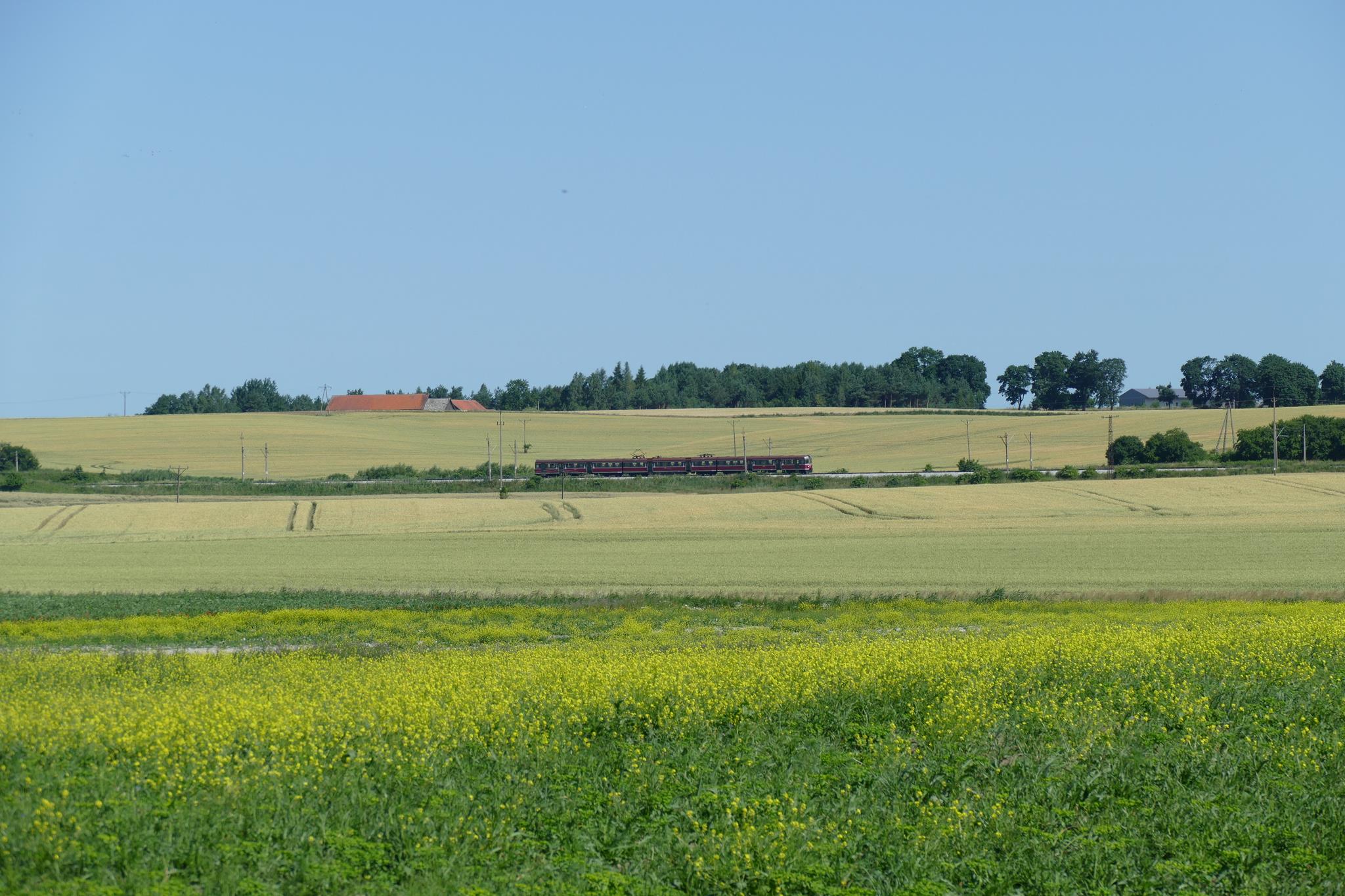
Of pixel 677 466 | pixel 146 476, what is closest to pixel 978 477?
pixel 677 466

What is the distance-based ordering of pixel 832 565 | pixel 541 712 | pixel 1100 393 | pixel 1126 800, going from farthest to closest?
pixel 1100 393, pixel 832 565, pixel 541 712, pixel 1126 800

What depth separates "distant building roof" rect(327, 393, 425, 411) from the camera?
193000 millimetres

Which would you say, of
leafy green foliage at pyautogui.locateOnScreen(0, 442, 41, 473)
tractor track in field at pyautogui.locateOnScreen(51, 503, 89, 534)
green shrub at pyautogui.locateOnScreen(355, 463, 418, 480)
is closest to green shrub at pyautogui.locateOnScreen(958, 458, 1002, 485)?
green shrub at pyautogui.locateOnScreen(355, 463, 418, 480)

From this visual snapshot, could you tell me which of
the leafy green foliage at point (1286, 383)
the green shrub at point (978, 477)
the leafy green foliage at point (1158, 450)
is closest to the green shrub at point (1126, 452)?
the leafy green foliage at point (1158, 450)

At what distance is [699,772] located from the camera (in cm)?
1095

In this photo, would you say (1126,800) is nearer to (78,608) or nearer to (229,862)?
(229,862)

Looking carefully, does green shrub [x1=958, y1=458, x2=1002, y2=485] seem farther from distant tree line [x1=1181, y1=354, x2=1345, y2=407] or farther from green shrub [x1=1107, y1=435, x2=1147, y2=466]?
distant tree line [x1=1181, y1=354, x2=1345, y2=407]

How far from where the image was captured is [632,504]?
65.8m

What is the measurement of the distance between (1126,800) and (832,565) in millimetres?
30220

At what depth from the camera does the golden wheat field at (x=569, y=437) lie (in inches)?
4348

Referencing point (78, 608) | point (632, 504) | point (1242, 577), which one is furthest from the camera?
point (632, 504)

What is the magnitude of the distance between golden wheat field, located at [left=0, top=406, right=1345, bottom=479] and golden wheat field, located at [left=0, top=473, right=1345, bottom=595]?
3631 centimetres

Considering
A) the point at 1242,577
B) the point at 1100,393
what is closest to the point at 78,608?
the point at 1242,577

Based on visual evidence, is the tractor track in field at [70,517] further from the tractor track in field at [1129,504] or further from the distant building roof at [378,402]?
the distant building roof at [378,402]
